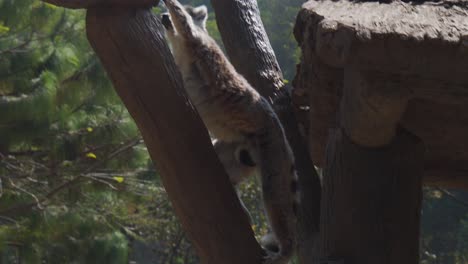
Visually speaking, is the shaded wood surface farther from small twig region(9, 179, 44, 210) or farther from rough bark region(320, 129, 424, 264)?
small twig region(9, 179, 44, 210)

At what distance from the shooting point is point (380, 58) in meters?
2.42

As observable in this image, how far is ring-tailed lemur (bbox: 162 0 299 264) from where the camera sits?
13.7ft

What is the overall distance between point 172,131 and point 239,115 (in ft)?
4.24

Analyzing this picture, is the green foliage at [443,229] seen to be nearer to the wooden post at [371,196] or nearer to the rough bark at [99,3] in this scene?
the wooden post at [371,196]

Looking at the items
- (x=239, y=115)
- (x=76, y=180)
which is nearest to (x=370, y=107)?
(x=239, y=115)

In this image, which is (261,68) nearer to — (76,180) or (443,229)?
(76,180)

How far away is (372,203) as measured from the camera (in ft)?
9.91

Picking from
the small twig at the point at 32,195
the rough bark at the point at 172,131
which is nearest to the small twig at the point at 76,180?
the small twig at the point at 32,195

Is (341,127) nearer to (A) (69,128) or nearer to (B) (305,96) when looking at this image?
(B) (305,96)

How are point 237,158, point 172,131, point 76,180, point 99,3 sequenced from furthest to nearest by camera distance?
point 76,180 → point 237,158 → point 172,131 → point 99,3

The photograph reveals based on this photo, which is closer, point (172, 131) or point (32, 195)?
point (172, 131)

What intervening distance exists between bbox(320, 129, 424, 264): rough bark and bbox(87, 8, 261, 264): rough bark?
15.3 inches

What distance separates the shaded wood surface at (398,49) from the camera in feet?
7.82

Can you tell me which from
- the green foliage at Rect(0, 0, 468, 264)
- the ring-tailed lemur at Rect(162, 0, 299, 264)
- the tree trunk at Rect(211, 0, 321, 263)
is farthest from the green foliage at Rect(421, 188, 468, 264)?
the ring-tailed lemur at Rect(162, 0, 299, 264)
